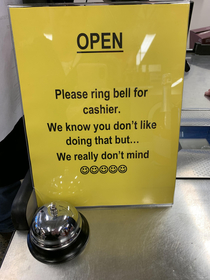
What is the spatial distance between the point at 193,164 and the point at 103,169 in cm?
46

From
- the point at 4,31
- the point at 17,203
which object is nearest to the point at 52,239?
the point at 17,203

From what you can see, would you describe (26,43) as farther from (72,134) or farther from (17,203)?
(17,203)

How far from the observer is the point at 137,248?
2.03ft

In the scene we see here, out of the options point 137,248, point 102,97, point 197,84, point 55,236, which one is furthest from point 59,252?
point 197,84

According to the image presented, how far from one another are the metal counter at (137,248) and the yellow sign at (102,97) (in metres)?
0.06

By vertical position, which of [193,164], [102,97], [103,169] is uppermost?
[102,97]

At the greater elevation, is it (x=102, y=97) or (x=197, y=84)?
(x=102, y=97)

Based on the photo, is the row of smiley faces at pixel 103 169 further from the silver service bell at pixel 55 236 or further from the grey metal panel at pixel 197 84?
the grey metal panel at pixel 197 84

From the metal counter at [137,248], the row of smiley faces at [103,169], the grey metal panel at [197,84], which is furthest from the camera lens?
the grey metal panel at [197,84]

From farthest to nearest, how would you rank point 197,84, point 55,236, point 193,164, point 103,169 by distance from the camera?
point 197,84, point 193,164, point 103,169, point 55,236

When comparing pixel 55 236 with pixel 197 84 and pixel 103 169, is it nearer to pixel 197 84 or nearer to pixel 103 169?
pixel 103 169

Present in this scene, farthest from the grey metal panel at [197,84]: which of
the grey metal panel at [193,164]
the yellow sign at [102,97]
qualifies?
the yellow sign at [102,97]

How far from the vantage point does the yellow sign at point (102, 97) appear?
568mm

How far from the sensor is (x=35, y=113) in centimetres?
64
